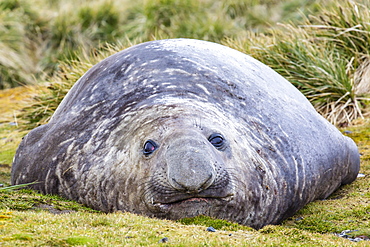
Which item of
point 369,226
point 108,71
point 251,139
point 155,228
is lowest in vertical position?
point 369,226

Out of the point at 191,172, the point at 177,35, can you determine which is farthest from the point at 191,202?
the point at 177,35

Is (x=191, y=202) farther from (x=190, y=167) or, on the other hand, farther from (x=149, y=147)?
(x=149, y=147)

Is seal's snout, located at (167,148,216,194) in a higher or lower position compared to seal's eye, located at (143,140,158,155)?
lower

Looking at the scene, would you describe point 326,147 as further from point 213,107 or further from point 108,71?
point 108,71

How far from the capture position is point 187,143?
3.68 metres

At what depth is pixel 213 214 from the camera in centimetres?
373

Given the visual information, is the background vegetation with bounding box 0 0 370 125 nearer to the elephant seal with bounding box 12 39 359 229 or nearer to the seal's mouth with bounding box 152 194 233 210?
the elephant seal with bounding box 12 39 359 229

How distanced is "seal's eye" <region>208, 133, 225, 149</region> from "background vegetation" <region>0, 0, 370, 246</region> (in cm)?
54

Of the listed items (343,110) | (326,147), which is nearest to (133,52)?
(326,147)

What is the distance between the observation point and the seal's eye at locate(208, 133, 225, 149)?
3897 millimetres

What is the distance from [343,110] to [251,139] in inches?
192

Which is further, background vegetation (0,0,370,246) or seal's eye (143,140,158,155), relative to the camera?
seal's eye (143,140,158,155)

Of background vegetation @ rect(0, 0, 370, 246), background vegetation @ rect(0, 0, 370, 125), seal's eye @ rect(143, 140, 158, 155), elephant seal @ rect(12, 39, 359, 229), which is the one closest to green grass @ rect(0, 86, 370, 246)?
background vegetation @ rect(0, 0, 370, 246)

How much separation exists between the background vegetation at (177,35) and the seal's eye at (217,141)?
0.54 m
